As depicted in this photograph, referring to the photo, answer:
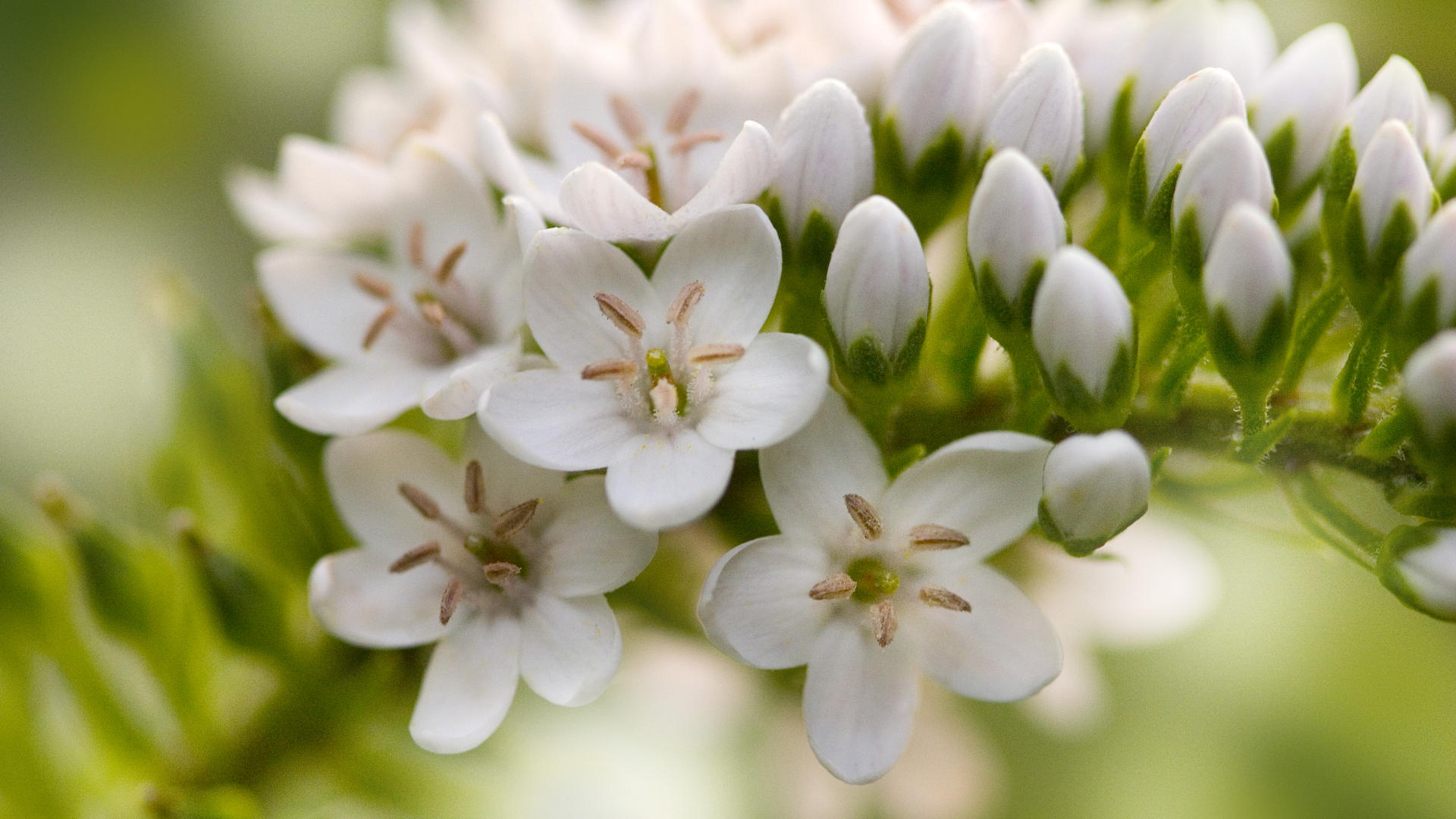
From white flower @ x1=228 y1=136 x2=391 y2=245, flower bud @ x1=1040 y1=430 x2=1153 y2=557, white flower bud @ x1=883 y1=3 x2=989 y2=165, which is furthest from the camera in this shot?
white flower @ x1=228 y1=136 x2=391 y2=245

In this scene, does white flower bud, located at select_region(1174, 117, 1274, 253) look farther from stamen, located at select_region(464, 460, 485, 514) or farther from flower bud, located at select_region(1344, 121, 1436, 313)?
stamen, located at select_region(464, 460, 485, 514)

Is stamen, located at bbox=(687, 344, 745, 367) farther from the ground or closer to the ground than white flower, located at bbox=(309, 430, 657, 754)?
farther from the ground

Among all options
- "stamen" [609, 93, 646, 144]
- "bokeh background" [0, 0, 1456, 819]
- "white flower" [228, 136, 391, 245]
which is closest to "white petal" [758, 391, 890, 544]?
"stamen" [609, 93, 646, 144]

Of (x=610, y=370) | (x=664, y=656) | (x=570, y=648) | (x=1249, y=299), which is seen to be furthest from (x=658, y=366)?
(x=664, y=656)

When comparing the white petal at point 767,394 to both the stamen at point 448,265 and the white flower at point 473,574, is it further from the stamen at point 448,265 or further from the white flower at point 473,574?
the stamen at point 448,265

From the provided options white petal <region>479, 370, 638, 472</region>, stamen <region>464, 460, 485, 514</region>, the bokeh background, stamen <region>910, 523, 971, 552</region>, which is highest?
white petal <region>479, 370, 638, 472</region>

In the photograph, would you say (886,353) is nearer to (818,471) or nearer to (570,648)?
(818,471)

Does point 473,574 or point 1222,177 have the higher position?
point 1222,177

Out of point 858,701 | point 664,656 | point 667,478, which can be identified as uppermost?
point 667,478
